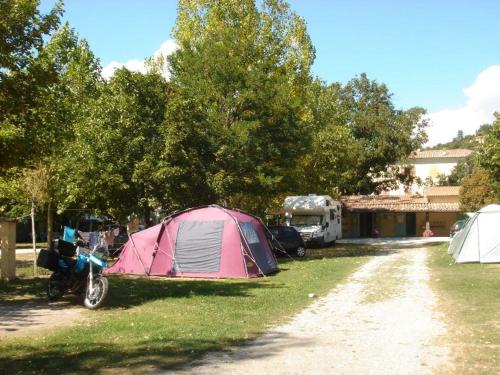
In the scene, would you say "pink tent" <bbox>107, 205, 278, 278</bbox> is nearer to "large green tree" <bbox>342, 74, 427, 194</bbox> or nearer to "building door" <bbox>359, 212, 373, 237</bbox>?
"large green tree" <bbox>342, 74, 427, 194</bbox>

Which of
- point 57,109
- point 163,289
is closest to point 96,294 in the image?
point 163,289

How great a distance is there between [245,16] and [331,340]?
79.0 feet

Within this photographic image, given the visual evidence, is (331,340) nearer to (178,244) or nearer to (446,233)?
(178,244)

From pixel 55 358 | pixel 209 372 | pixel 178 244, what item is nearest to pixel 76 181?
pixel 178 244

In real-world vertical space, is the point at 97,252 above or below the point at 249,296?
above

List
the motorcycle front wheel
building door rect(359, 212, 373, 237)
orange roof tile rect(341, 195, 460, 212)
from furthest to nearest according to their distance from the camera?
building door rect(359, 212, 373, 237), orange roof tile rect(341, 195, 460, 212), the motorcycle front wheel

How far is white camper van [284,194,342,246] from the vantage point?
→ 2947 cm

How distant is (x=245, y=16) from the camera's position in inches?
1146

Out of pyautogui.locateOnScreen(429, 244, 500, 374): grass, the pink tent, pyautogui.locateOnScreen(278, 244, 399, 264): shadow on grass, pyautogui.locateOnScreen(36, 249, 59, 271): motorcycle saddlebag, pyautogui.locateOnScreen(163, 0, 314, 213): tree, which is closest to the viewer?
pyautogui.locateOnScreen(429, 244, 500, 374): grass

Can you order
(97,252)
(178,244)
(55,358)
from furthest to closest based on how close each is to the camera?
(178,244) < (97,252) < (55,358)

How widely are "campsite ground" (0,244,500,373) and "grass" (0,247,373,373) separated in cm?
2

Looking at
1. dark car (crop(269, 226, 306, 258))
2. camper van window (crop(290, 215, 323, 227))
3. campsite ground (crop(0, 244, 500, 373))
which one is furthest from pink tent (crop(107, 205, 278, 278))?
camper van window (crop(290, 215, 323, 227))

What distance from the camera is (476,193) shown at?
148 feet

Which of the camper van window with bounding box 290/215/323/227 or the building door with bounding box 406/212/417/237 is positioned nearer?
the camper van window with bounding box 290/215/323/227
